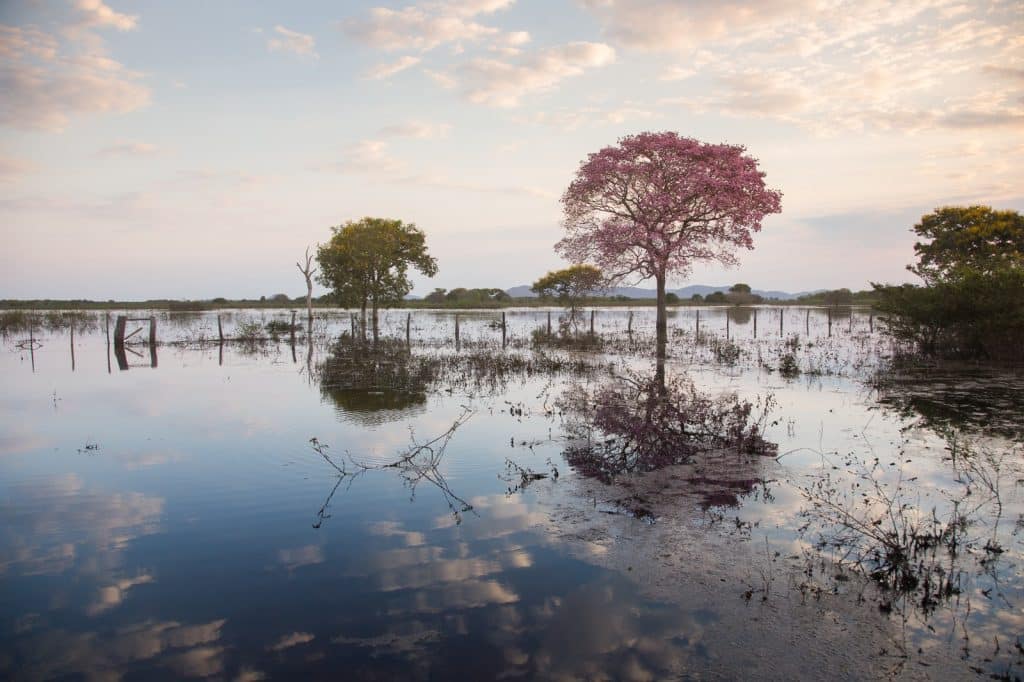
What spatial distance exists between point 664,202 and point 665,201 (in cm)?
8

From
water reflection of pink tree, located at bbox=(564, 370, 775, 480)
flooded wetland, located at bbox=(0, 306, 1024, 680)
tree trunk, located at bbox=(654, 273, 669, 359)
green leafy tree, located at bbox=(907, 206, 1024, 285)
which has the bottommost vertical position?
flooded wetland, located at bbox=(0, 306, 1024, 680)

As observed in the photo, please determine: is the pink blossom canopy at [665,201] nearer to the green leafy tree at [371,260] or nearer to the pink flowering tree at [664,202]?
the pink flowering tree at [664,202]

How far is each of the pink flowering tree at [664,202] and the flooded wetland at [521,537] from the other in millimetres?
19293

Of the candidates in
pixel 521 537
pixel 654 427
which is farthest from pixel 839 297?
pixel 521 537

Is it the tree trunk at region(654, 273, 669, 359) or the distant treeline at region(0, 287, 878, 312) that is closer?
the tree trunk at region(654, 273, 669, 359)

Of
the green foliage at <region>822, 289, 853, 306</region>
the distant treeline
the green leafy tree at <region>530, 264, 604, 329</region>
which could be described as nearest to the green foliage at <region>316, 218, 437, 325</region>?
the green leafy tree at <region>530, 264, 604, 329</region>

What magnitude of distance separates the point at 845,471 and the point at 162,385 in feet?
66.9

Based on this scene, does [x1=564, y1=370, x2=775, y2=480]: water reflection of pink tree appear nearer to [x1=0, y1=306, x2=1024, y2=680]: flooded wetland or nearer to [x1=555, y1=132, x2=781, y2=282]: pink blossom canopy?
[x1=0, y1=306, x2=1024, y2=680]: flooded wetland

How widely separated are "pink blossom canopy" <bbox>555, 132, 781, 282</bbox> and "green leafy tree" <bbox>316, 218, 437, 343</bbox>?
52.4ft

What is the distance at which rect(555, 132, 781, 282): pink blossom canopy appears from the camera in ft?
111

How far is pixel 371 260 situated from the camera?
46844mm

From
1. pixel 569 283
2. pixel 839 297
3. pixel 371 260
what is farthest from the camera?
pixel 839 297

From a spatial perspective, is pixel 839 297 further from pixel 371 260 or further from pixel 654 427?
pixel 654 427

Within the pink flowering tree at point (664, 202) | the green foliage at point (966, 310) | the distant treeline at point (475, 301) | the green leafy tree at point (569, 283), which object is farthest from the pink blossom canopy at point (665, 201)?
the distant treeline at point (475, 301)
